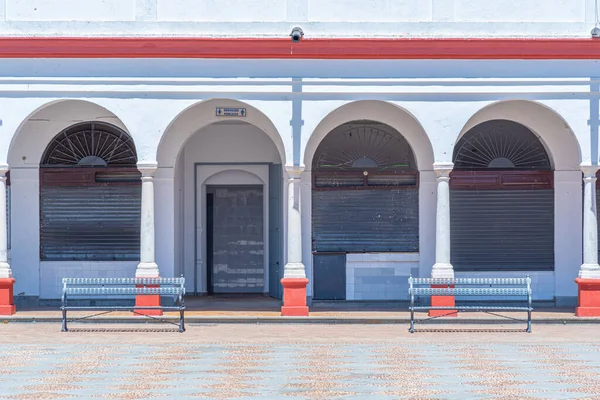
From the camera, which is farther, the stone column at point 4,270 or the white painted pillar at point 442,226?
the white painted pillar at point 442,226

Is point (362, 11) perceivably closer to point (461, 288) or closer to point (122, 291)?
point (461, 288)

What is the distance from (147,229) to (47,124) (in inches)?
118

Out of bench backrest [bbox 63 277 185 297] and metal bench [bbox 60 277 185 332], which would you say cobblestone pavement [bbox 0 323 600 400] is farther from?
bench backrest [bbox 63 277 185 297]

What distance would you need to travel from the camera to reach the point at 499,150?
19.7 meters

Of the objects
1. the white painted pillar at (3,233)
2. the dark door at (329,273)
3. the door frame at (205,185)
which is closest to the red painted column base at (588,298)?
the dark door at (329,273)

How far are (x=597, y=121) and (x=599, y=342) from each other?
4.46 metres

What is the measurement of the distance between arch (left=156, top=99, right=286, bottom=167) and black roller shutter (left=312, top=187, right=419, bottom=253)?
1219mm

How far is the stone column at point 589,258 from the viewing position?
705 inches

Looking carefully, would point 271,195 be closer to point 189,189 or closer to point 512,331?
point 189,189

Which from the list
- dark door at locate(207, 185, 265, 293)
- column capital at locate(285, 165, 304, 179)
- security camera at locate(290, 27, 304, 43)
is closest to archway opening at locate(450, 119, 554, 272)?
column capital at locate(285, 165, 304, 179)

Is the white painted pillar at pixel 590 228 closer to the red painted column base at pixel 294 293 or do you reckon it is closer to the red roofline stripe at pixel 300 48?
the red roofline stripe at pixel 300 48

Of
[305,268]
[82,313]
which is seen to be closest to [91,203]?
[82,313]

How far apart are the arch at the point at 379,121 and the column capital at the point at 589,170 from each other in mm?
2628

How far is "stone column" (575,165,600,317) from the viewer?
17.9 meters
